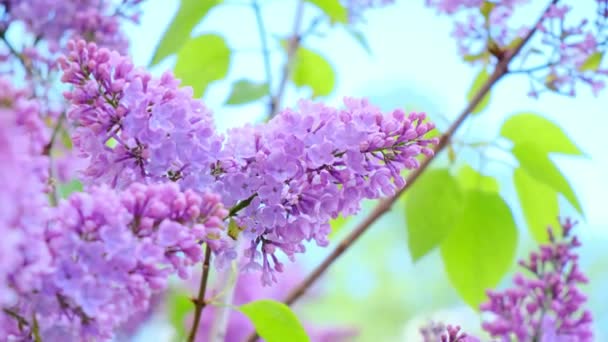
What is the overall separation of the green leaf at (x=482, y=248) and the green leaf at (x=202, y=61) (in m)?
0.25

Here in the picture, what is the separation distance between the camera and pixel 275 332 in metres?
0.41

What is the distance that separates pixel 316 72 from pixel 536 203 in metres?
0.27

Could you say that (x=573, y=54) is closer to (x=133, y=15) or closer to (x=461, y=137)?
(x=461, y=137)

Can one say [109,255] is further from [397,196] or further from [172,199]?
[397,196]

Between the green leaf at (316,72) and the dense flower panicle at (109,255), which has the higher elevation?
the green leaf at (316,72)

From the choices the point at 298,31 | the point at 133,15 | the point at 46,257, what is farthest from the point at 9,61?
the point at 46,257

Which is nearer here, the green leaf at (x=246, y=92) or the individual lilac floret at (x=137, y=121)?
the individual lilac floret at (x=137, y=121)

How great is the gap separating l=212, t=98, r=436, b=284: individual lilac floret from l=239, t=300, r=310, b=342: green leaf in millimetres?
58

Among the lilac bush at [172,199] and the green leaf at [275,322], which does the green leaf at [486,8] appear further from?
the green leaf at [275,322]

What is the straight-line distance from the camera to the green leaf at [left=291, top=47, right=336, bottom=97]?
0.80m

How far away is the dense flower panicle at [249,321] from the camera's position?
107 cm

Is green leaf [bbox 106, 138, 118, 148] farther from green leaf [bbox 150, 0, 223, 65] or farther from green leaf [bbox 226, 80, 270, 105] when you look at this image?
green leaf [bbox 226, 80, 270, 105]

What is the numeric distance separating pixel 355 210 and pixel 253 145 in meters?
0.06

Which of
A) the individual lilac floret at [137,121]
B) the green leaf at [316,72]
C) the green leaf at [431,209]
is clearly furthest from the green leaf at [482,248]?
the individual lilac floret at [137,121]
